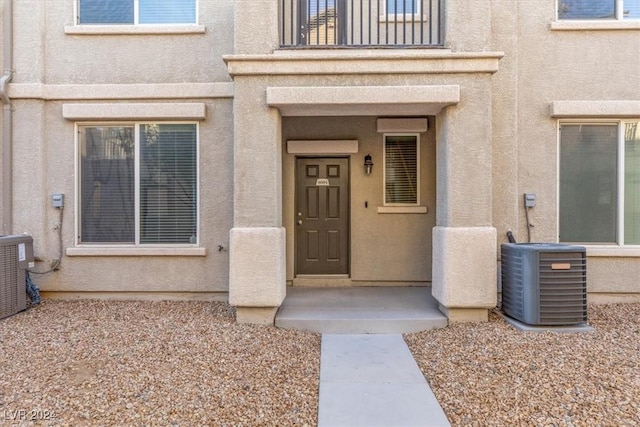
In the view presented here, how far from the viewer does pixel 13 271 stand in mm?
5621

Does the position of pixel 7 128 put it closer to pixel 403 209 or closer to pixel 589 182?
pixel 403 209

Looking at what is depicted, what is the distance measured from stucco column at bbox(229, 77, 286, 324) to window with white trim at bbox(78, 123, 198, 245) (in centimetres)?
156

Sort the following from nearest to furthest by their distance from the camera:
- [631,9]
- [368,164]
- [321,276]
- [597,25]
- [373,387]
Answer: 1. [373,387]
2. [597,25]
3. [631,9]
4. [368,164]
5. [321,276]

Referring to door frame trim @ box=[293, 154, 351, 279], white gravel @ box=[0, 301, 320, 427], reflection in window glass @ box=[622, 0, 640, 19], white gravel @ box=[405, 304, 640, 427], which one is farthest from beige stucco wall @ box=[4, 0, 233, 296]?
reflection in window glass @ box=[622, 0, 640, 19]

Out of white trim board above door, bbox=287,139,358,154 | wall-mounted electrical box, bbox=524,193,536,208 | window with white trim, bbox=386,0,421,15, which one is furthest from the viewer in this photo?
white trim board above door, bbox=287,139,358,154

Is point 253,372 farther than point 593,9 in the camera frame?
No

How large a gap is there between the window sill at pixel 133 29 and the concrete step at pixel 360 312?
4.46 metres

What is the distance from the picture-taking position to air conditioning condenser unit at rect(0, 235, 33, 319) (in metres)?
5.48

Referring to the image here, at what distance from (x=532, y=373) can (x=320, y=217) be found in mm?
4157

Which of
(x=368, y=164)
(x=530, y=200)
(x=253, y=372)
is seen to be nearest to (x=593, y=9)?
(x=530, y=200)

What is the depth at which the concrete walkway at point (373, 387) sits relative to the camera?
10.1ft

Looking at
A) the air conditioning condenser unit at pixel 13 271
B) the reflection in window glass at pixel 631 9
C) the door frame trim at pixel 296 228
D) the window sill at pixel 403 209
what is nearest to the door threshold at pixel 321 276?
the door frame trim at pixel 296 228

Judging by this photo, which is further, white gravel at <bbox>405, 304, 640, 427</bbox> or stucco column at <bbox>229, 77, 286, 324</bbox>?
stucco column at <bbox>229, 77, 286, 324</bbox>

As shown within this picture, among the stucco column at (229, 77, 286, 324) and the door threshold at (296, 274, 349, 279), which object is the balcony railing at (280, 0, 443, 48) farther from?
the door threshold at (296, 274, 349, 279)
